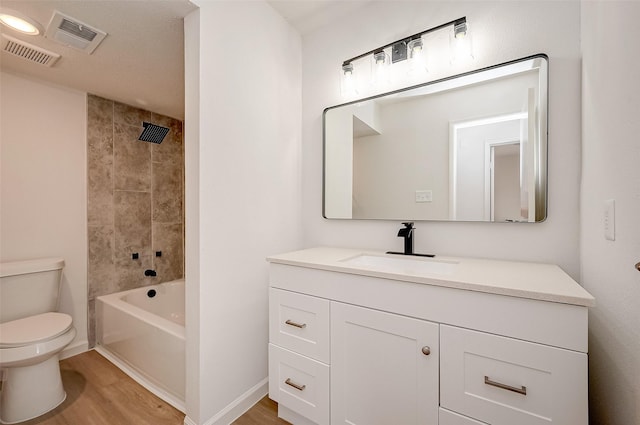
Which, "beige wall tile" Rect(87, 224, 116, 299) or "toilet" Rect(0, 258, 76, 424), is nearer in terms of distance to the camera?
"toilet" Rect(0, 258, 76, 424)

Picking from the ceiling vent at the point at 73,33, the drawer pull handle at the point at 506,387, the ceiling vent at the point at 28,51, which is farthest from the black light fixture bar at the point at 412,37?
the ceiling vent at the point at 28,51

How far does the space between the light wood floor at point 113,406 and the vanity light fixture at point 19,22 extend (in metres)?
2.18

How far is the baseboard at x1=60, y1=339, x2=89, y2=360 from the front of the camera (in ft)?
7.03

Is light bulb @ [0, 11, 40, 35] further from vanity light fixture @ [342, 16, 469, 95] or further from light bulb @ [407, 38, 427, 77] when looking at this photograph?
light bulb @ [407, 38, 427, 77]

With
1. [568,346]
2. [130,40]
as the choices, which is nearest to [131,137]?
[130,40]

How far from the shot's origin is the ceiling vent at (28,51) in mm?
1584

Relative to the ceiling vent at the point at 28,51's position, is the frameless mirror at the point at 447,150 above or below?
below

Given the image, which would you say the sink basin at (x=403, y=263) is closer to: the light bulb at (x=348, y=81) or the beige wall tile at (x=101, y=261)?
the light bulb at (x=348, y=81)

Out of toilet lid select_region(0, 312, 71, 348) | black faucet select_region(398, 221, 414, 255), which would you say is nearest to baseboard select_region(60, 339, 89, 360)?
toilet lid select_region(0, 312, 71, 348)

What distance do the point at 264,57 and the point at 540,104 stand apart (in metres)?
1.57

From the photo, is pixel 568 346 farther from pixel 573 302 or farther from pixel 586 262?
pixel 586 262

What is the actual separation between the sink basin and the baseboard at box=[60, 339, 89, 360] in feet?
8.00

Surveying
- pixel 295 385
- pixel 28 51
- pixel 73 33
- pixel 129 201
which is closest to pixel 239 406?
pixel 295 385

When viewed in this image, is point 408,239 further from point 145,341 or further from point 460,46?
point 145,341
